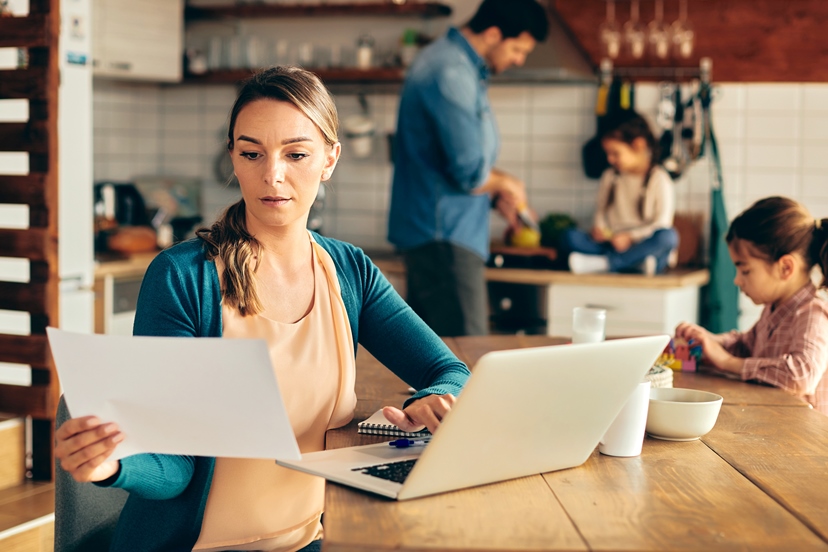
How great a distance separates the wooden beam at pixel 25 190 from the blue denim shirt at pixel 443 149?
1.13m

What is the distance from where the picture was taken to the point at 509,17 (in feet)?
10.1

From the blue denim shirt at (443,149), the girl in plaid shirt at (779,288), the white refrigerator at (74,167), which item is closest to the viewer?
the girl in plaid shirt at (779,288)

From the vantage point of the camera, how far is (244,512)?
4.37 feet

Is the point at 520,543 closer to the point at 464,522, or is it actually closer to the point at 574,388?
the point at 464,522

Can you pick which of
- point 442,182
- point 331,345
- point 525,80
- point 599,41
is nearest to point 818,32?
point 599,41

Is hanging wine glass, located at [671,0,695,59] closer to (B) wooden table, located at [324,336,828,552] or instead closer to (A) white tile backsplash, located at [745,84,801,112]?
(A) white tile backsplash, located at [745,84,801,112]

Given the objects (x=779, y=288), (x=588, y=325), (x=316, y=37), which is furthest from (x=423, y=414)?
(x=316, y=37)

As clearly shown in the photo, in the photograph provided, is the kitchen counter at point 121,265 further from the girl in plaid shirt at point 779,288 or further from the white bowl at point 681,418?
the white bowl at point 681,418

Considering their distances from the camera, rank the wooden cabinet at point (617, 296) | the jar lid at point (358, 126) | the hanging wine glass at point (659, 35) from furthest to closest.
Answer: the jar lid at point (358, 126), the hanging wine glass at point (659, 35), the wooden cabinet at point (617, 296)

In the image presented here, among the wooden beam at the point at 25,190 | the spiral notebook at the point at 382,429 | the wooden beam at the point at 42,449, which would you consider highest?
the wooden beam at the point at 25,190

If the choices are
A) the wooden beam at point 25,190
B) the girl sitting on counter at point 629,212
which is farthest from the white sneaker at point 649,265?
the wooden beam at point 25,190

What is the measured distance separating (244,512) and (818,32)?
3287 mm

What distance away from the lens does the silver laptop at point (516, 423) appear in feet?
3.39

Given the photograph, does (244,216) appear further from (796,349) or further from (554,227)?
(554,227)
